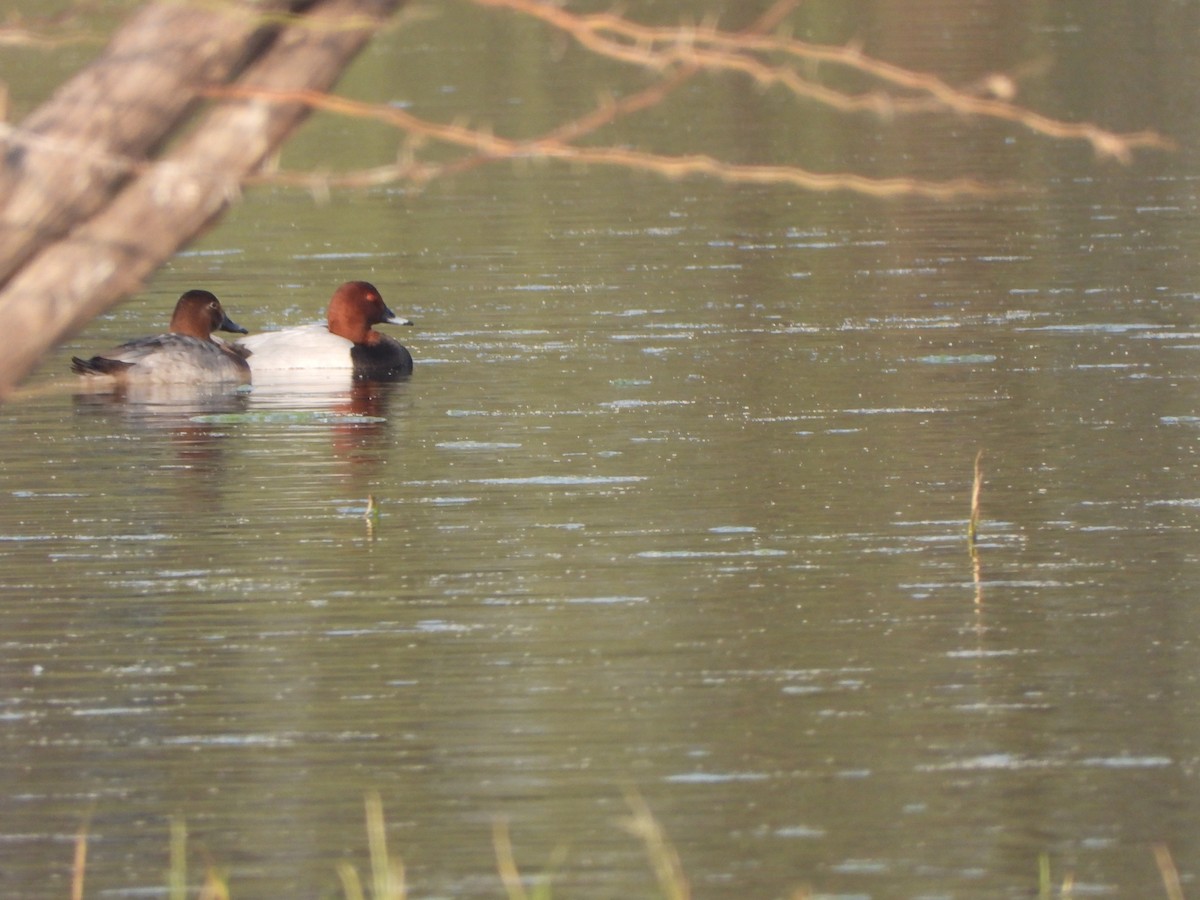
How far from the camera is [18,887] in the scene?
6.85m

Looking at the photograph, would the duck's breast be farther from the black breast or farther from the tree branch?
the tree branch

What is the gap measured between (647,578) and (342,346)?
7.03 metres

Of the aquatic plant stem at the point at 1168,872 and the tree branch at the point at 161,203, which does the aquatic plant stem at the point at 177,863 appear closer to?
the tree branch at the point at 161,203

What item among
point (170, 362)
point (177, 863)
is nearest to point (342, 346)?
point (170, 362)

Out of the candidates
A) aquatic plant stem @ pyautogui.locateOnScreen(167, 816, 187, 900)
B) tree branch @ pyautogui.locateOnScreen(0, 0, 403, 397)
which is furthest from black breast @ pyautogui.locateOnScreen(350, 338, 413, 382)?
tree branch @ pyautogui.locateOnScreen(0, 0, 403, 397)

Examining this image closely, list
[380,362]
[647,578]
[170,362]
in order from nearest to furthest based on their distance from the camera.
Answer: [647,578]
[170,362]
[380,362]

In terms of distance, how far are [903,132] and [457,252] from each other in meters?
8.34

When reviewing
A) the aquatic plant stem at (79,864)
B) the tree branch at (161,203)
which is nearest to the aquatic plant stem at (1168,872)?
the aquatic plant stem at (79,864)

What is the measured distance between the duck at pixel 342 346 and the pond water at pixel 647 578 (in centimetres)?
30

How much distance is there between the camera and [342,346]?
17156 millimetres

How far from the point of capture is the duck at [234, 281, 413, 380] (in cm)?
1695

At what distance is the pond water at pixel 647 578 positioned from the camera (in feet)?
24.0

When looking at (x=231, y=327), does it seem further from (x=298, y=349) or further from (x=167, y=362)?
(x=167, y=362)

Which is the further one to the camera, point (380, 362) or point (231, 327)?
point (231, 327)
